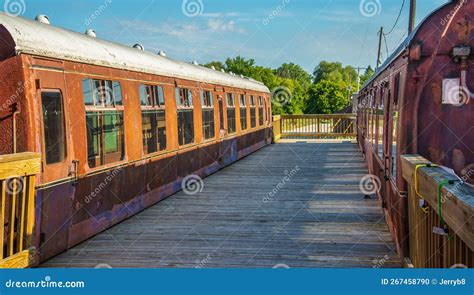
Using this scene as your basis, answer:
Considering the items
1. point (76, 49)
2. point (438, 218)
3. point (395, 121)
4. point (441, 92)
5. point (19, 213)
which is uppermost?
point (76, 49)

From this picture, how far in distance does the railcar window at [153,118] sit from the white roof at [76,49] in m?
0.37

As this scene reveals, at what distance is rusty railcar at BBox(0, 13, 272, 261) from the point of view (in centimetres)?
612

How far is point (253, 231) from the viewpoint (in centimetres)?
801

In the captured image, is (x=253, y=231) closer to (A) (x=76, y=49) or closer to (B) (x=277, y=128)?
(A) (x=76, y=49)

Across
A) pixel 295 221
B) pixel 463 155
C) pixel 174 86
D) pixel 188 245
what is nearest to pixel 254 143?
pixel 174 86

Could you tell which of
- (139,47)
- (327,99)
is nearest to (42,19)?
(139,47)

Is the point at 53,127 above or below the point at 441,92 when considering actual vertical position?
below

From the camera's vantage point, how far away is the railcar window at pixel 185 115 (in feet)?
39.1

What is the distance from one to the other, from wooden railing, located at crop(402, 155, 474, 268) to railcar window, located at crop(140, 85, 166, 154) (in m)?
5.28

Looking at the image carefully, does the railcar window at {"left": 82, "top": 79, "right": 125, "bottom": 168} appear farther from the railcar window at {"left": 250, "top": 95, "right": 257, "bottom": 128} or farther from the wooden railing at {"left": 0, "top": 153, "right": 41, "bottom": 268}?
the railcar window at {"left": 250, "top": 95, "right": 257, "bottom": 128}

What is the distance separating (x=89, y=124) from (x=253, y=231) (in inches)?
104

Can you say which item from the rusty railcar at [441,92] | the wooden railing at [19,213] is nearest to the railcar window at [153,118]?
the wooden railing at [19,213]

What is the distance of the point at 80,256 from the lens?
6750mm

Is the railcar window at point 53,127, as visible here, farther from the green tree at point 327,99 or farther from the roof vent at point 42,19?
the green tree at point 327,99
